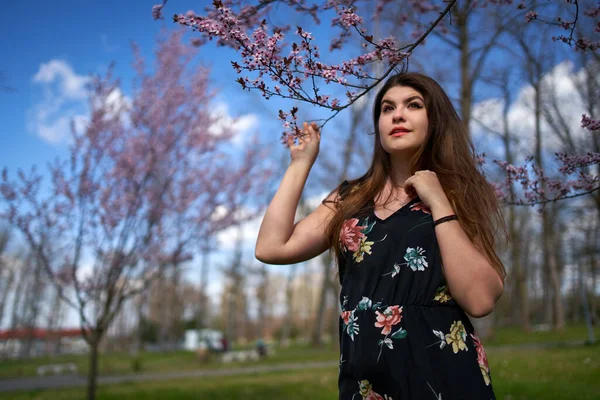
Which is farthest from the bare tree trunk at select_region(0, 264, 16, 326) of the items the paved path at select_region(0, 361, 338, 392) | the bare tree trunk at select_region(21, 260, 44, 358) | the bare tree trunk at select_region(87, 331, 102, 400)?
the bare tree trunk at select_region(87, 331, 102, 400)

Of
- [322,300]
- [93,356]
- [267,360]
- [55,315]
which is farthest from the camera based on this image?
[55,315]

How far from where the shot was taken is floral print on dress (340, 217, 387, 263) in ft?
5.32

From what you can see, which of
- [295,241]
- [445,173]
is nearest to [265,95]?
[295,241]

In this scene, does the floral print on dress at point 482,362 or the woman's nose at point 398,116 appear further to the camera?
the woman's nose at point 398,116

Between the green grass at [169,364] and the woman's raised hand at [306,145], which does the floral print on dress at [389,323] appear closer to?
the woman's raised hand at [306,145]

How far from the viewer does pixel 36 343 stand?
4275cm

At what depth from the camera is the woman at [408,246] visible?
4.68ft

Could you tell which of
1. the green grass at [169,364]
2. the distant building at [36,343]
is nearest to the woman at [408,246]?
the green grass at [169,364]

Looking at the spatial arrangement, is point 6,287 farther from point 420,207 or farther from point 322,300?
point 420,207

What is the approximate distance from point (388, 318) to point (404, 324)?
0.05 m

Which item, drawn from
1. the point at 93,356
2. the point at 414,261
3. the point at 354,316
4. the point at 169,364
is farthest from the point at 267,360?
the point at 414,261

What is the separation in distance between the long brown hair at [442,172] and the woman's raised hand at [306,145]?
21cm

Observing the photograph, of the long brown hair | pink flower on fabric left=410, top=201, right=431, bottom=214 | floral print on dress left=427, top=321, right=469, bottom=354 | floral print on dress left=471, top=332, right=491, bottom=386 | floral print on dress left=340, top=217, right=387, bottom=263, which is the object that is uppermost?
the long brown hair

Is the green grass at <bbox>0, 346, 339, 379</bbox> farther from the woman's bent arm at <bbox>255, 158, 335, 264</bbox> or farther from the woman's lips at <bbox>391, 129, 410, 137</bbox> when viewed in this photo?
the woman's lips at <bbox>391, 129, 410, 137</bbox>
